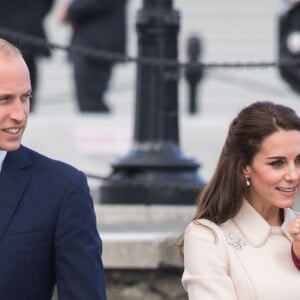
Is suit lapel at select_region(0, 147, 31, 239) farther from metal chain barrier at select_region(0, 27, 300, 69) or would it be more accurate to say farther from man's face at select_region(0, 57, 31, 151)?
metal chain barrier at select_region(0, 27, 300, 69)

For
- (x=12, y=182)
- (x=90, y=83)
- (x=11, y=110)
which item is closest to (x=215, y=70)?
(x=90, y=83)

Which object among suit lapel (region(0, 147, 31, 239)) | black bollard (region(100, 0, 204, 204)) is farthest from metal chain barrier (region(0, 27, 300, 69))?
suit lapel (region(0, 147, 31, 239))

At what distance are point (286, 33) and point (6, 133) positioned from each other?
8.32 meters

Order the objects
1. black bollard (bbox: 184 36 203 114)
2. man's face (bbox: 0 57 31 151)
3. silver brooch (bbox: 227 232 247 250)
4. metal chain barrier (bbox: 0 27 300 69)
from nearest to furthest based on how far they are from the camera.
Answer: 1. man's face (bbox: 0 57 31 151)
2. silver brooch (bbox: 227 232 247 250)
3. metal chain barrier (bbox: 0 27 300 69)
4. black bollard (bbox: 184 36 203 114)

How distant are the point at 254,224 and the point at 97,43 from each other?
791 centimetres

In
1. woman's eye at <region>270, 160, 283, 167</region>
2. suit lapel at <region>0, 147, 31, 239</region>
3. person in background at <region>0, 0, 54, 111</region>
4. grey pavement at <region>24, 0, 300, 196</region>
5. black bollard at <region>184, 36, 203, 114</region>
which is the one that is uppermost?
suit lapel at <region>0, 147, 31, 239</region>

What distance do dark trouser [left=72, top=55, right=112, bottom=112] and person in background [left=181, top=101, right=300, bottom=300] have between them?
25.0ft

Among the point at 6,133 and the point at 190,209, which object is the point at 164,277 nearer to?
the point at 190,209

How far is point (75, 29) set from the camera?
12922 mm

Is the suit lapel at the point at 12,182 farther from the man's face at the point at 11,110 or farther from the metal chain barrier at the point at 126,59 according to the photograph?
the metal chain barrier at the point at 126,59

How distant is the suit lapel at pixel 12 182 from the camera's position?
4.31 metres

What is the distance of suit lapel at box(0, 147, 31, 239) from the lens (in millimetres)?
4312

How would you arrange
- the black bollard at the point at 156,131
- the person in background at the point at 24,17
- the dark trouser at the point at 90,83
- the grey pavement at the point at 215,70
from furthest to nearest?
the grey pavement at the point at 215,70 < the dark trouser at the point at 90,83 < the person in background at the point at 24,17 < the black bollard at the point at 156,131

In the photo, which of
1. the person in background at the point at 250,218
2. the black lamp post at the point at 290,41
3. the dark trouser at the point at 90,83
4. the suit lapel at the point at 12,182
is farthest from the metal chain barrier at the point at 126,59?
the dark trouser at the point at 90,83
